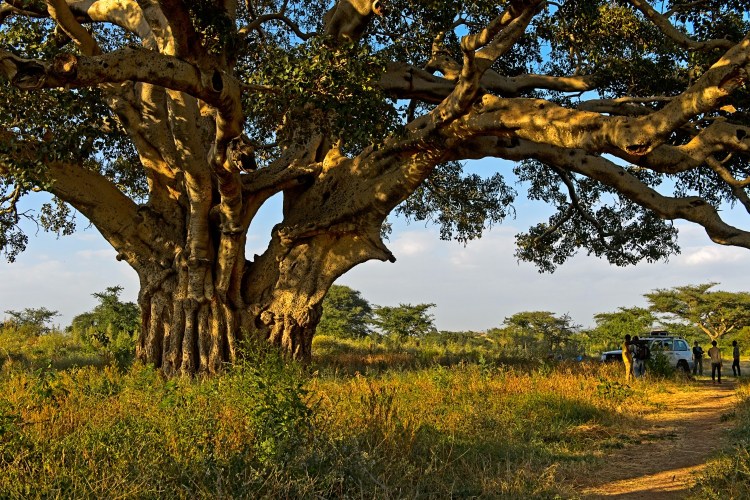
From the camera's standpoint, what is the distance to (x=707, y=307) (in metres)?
37.0

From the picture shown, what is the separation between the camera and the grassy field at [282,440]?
4273mm

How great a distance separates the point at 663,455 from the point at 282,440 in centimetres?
469

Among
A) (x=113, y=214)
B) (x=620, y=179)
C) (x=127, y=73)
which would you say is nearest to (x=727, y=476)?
(x=620, y=179)

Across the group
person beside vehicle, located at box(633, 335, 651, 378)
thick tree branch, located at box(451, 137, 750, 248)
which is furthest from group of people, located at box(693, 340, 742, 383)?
thick tree branch, located at box(451, 137, 750, 248)

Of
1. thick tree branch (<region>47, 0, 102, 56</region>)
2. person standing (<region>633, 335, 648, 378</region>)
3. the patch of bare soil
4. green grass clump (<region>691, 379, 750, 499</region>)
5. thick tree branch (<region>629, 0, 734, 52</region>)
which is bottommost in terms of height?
the patch of bare soil

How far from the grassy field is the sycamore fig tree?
316cm

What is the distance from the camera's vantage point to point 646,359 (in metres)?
17.2

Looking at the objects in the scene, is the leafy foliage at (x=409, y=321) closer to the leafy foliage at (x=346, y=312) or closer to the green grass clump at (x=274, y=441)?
the leafy foliage at (x=346, y=312)

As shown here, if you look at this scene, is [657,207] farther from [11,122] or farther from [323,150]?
[11,122]

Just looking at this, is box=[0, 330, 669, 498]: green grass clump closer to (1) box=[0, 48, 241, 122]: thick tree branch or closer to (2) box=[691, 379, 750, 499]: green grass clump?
(2) box=[691, 379, 750, 499]: green grass clump

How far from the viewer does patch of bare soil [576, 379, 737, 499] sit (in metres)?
5.77

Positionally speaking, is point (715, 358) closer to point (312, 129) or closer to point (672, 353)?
point (672, 353)

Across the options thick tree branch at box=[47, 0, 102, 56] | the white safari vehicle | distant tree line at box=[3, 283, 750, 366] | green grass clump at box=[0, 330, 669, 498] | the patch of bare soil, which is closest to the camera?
green grass clump at box=[0, 330, 669, 498]

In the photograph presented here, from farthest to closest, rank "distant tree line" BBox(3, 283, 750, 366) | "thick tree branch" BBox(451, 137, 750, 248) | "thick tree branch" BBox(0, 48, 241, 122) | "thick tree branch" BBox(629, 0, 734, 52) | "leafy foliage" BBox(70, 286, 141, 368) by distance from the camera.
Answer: "distant tree line" BBox(3, 283, 750, 366)
"leafy foliage" BBox(70, 286, 141, 368)
"thick tree branch" BBox(451, 137, 750, 248)
"thick tree branch" BBox(629, 0, 734, 52)
"thick tree branch" BBox(0, 48, 241, 122)
